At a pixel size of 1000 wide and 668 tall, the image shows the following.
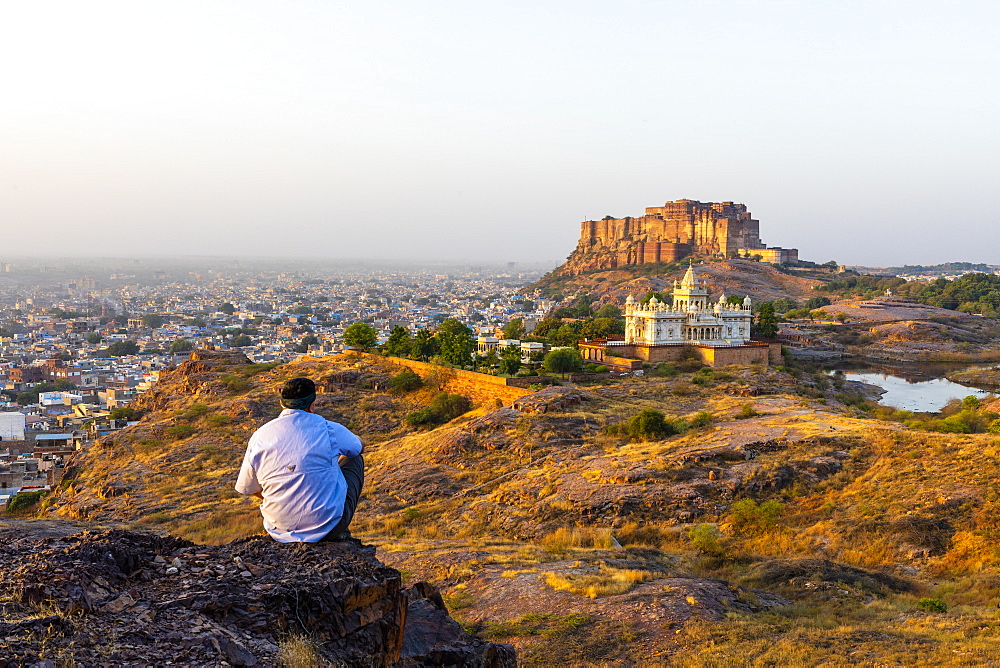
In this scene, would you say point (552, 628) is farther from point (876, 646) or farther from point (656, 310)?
point (656, 310)

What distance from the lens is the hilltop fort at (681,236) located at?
92.8m

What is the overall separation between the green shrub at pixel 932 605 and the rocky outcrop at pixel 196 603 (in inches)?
247

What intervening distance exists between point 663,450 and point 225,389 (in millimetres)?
20782

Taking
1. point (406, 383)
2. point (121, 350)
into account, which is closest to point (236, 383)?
point (406, 383)

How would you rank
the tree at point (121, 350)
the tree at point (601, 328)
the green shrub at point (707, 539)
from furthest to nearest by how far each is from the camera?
the tree at point (121, 350)
the tree at point (601, 328)
the green shrub at point (707, 539)

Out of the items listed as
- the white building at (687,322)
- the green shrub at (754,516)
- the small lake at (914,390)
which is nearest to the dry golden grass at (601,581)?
the green shrub at (754,516)

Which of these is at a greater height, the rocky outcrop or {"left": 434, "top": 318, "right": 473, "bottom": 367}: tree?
the rocky outcrop

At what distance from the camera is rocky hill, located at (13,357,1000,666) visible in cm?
727

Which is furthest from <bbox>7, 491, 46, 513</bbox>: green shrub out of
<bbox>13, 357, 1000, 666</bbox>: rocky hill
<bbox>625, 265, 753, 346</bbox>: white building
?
<bbox>625, 265, 753, 346</bbox>: white building

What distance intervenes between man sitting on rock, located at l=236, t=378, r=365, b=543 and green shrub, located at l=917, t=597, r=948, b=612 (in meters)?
7.00

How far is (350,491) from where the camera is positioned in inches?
173

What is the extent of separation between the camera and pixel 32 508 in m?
23.5

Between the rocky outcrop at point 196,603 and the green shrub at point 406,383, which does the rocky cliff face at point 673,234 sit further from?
the rocky outcrop at point 196,603

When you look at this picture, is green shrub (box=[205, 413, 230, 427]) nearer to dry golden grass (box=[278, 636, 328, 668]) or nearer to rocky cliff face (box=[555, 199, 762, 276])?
dry golden grass (box=[278, 636, 328, 668])
